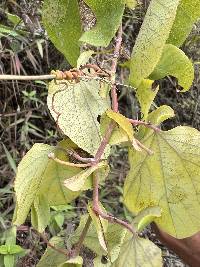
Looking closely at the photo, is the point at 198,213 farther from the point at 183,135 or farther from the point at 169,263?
the point at 169,263

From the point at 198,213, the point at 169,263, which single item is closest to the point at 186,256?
the point at 198,213

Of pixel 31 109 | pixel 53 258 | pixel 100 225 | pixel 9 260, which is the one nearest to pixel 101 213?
pixel 100 225

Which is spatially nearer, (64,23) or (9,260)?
(64,23)

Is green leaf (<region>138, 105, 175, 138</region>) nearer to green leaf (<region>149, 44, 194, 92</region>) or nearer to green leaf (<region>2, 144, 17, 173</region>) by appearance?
green leaf (<region>149, 44, 194, 92</region>)

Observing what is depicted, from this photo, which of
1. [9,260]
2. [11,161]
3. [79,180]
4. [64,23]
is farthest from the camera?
[11,161]

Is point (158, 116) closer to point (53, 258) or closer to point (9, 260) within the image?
point (53, 258)

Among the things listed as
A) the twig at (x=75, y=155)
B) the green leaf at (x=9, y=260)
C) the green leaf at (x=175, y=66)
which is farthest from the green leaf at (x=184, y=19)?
the green leaf at (x=9, y=260)

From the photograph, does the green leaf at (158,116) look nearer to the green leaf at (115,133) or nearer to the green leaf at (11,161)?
the green leaf at (115,133)
